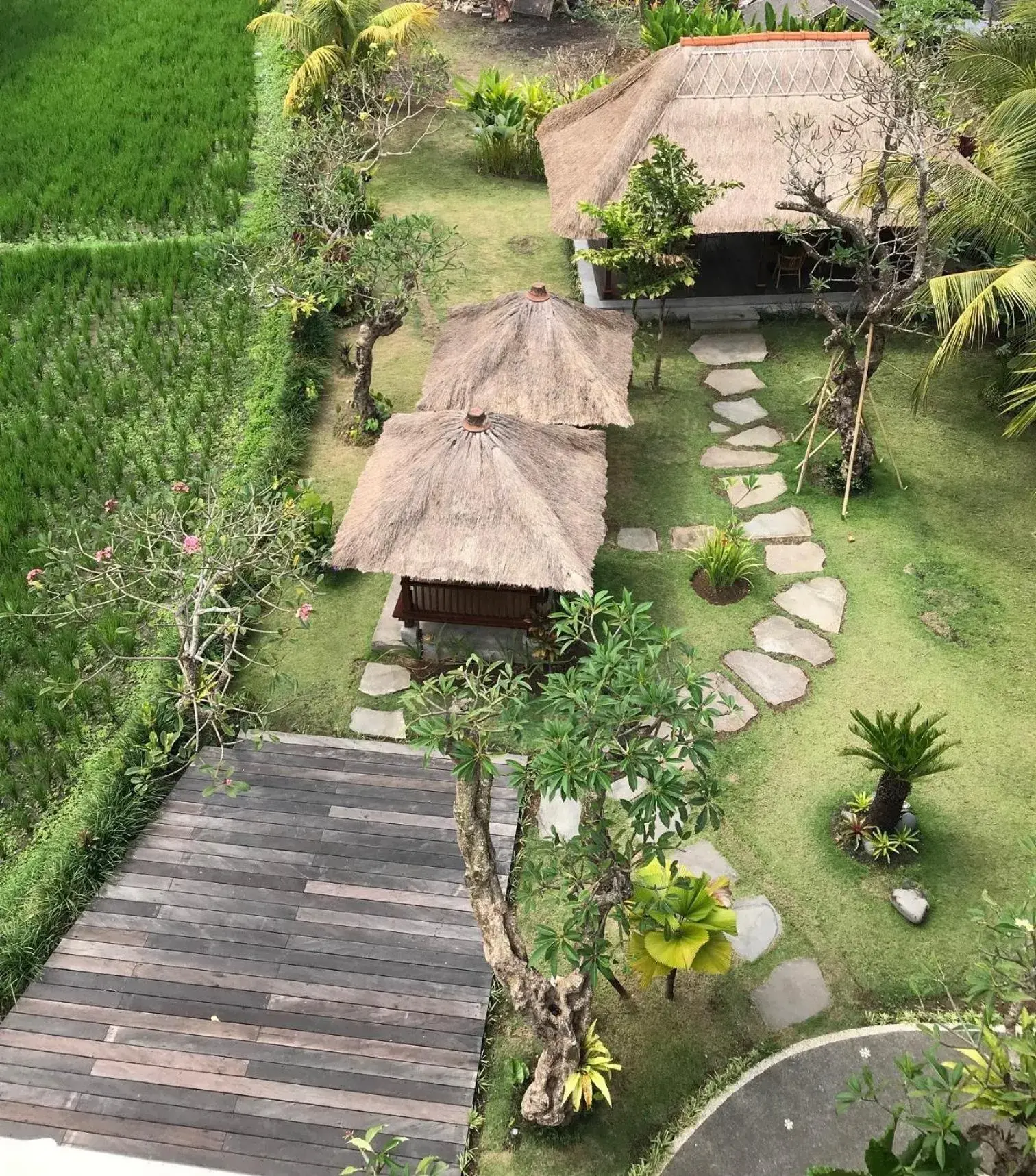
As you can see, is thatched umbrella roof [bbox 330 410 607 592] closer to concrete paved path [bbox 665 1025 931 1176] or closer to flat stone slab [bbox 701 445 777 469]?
flat stone slab [bbox 701 445 777 469]

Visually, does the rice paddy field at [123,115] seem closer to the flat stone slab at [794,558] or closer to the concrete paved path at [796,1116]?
the flat stone slab at [794,558]

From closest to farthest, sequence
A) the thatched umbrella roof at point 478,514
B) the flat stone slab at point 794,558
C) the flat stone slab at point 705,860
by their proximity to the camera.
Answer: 1. the flat stone slab at point 705,860
2. the thatched umbrella roof at point 478,514
3. the flat stone slab at point 794,558

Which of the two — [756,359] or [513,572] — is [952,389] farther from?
[513,572]

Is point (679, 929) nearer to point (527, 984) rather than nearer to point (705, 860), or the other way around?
point (527, 984)

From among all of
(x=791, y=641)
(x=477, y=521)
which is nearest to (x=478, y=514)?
(x=477, y=521)

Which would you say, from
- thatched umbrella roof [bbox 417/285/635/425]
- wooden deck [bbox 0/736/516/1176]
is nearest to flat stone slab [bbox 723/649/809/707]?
wooden deck [bbox 0/736/516/1176]

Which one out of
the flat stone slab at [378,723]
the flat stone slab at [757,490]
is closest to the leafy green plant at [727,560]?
the flat stone slab at [757,490]
